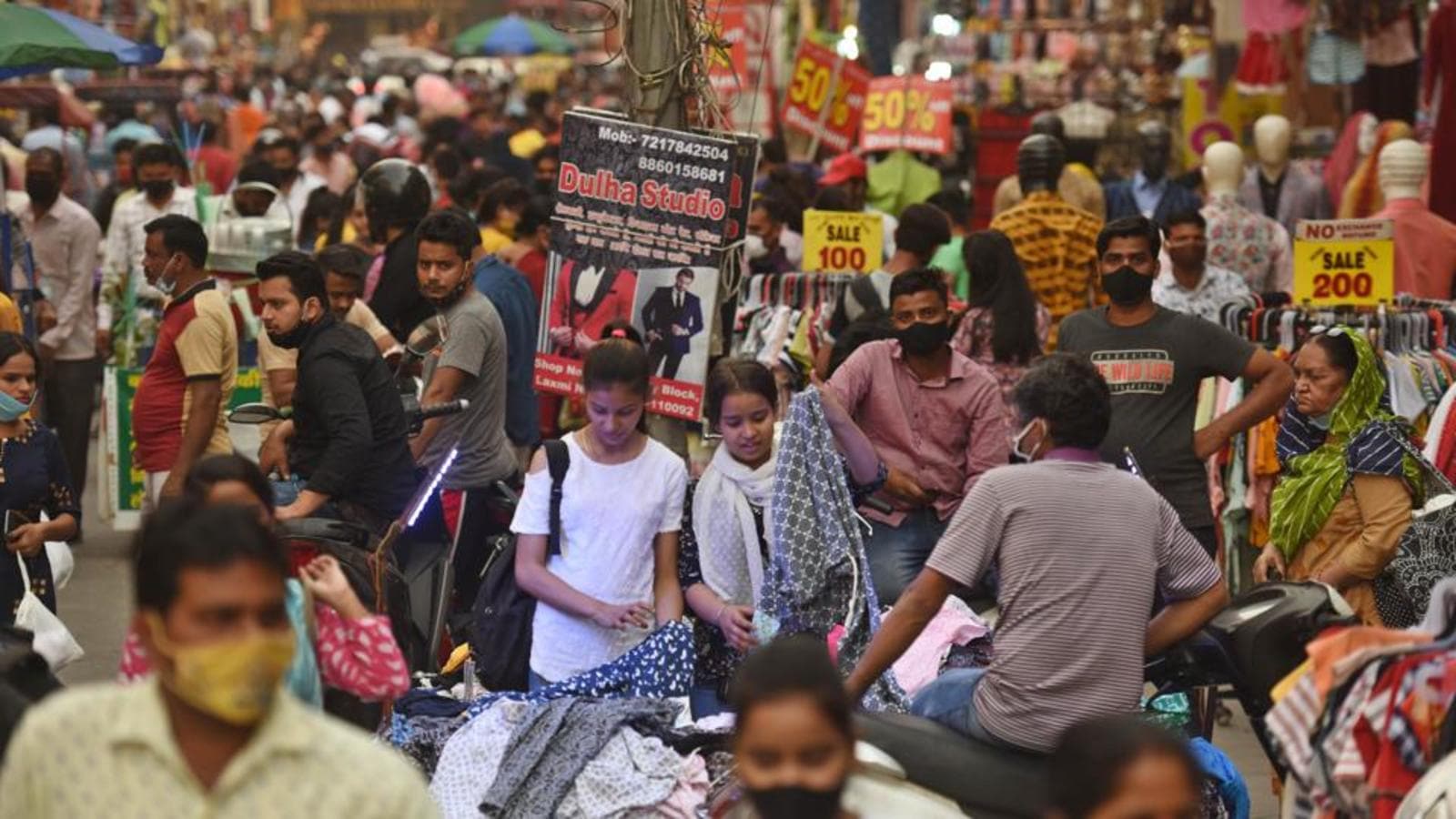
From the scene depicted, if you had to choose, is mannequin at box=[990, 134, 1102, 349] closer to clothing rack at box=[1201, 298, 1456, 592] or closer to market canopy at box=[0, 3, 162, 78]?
clothing rack at box=[1201, 298, 1456, 592]

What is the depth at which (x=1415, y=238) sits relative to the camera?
12531mm

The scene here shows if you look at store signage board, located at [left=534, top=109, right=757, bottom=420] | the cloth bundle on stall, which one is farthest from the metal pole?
the cloth bundle on stall

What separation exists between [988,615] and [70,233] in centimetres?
771

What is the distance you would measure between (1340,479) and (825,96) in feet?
38.2

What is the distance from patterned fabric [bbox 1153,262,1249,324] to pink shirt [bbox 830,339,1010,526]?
10.6 feet

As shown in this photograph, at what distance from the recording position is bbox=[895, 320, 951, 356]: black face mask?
850 centimetres

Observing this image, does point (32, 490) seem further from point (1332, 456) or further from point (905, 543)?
point (1332, 456)

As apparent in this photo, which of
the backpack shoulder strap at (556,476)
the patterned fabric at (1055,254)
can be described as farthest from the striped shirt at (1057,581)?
the patterned fabric at (1055,254)

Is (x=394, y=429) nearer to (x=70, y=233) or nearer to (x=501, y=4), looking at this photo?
(x=70, y=233)

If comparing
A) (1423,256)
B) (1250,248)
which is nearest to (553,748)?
(1423,256)

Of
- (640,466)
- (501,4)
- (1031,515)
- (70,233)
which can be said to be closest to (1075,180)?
(70,233)

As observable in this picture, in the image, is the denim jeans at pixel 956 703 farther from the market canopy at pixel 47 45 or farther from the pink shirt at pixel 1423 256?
the market canopy at pixel 47 45

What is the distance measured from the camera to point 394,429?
8.55 metres

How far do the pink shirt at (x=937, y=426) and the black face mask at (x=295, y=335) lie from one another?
1715 millimetres
